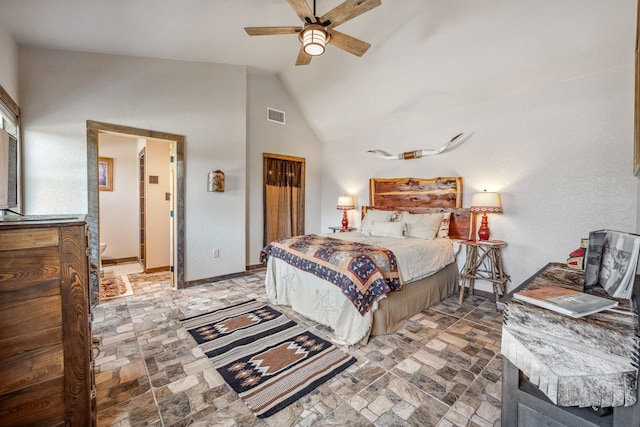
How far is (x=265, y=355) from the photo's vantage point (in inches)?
86.0

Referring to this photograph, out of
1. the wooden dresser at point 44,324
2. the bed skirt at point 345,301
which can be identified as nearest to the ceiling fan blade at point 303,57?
the bed skirt at point 345,301

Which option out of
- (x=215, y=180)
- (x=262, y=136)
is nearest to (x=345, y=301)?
(x=215, y=180)

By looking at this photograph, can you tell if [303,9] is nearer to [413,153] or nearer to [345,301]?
[345,301]

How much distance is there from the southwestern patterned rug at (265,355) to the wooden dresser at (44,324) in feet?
2.90

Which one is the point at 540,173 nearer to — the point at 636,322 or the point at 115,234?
the point at 636,322

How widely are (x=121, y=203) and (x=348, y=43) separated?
18.2 ft

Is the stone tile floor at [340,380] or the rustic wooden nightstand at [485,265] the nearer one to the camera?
the stone tile floor at [340,380]

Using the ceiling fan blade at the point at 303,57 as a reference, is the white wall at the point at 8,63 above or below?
below

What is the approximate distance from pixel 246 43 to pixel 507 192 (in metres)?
3.95

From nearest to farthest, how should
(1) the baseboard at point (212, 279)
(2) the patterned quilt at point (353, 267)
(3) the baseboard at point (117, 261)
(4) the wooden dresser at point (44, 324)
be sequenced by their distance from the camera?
1. (4) the wooden dresser at point (44, 324)
2. (2) the patterned quilt at point (353, 267)
3. (1) the baseboard at point (212, 279)
4. (3) the baseboard at point (117, 261)

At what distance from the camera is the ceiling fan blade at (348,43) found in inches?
96.8

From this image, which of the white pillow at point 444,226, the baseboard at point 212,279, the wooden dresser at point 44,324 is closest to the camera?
the wooden dresser at point 44,324

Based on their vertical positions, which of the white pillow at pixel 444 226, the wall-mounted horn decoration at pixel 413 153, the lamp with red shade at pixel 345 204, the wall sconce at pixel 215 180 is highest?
the wall-mounted horn decoration at pixel 413 153

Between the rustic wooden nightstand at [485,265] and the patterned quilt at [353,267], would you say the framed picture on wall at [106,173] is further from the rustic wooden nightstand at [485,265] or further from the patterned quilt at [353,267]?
the rustic wooden nightstand at [485,265]
